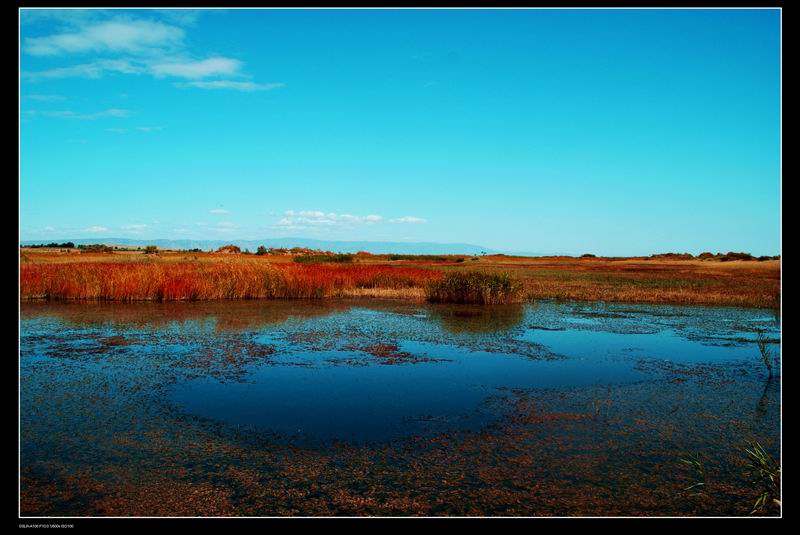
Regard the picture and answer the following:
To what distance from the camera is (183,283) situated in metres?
18.5

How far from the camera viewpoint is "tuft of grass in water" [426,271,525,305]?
18.8 m

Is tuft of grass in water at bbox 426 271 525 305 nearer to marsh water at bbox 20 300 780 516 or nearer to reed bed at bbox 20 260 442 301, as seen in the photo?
reed bed at bbox 20 260 442 301

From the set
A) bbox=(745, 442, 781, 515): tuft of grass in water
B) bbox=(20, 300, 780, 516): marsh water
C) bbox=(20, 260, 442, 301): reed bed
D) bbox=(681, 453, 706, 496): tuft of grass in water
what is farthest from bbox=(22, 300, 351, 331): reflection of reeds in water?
bbox=(745, 442, 781, 515): tuft of grass in water

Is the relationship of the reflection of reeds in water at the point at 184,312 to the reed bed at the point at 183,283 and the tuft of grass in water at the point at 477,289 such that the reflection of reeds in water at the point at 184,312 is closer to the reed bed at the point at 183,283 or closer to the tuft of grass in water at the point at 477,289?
the reed bed at the point at 183,283

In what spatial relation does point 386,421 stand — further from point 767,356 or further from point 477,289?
point 477,289

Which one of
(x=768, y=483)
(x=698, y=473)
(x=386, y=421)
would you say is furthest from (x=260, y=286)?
(x=768, y=483)

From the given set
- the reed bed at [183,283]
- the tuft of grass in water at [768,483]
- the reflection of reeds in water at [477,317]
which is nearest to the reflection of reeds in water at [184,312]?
the reed bed at [183,283]

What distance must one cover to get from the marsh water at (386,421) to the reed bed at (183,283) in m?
5.02

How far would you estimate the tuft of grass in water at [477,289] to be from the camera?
1877 centimetres

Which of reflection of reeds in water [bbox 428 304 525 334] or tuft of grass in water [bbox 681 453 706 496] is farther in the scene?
reflection of reeds in water [bbox 428 304 525 334]

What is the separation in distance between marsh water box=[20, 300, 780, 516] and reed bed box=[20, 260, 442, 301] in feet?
16.5
